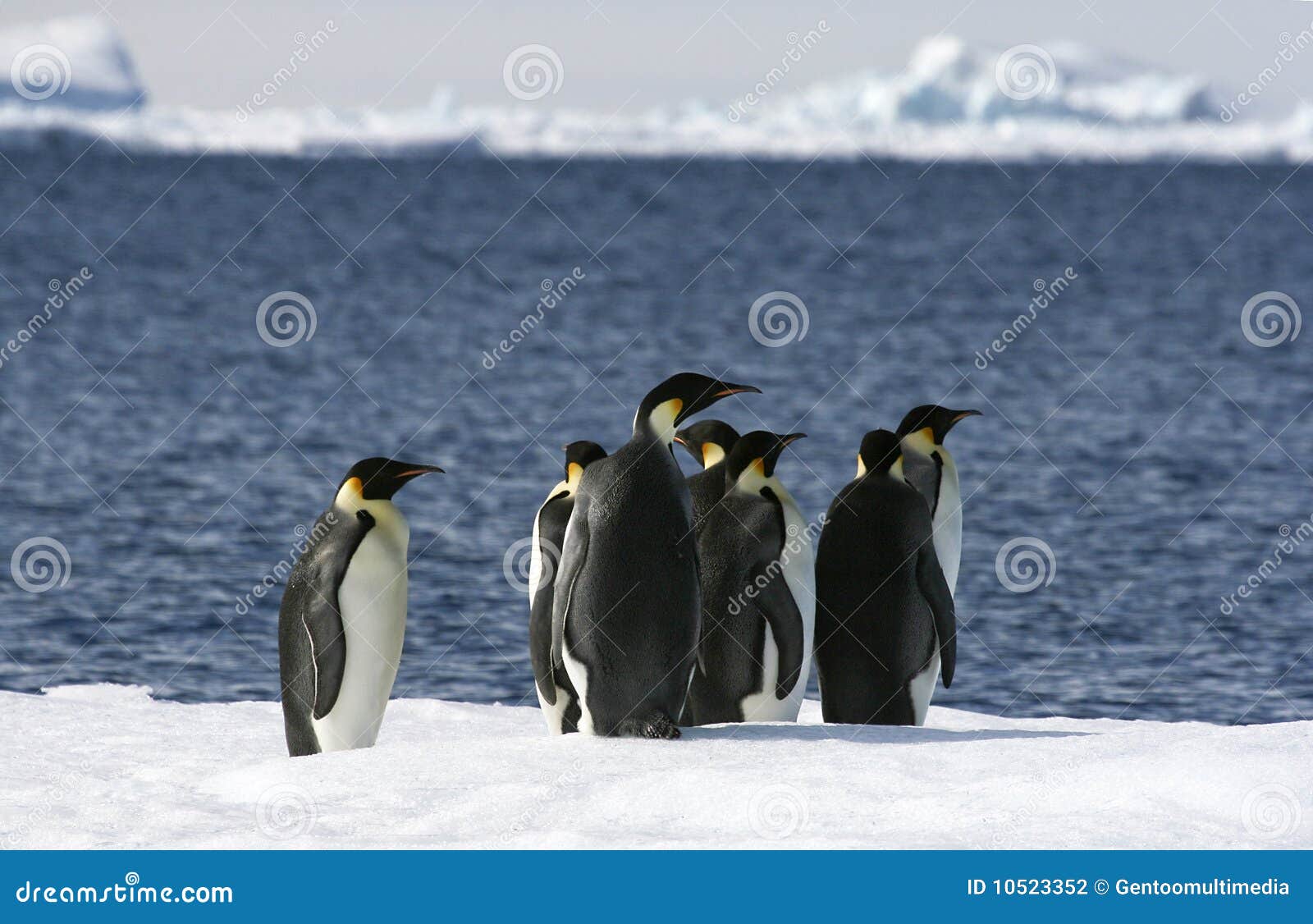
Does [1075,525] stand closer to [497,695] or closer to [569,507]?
[497,695]

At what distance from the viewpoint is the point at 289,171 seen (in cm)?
10119

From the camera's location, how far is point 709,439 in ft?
22.4

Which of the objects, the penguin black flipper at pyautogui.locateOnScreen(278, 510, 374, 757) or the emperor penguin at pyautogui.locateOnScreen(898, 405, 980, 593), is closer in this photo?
the penguin black flipper at pyautogui.locateOnScreen(278, 510, 374, 757)

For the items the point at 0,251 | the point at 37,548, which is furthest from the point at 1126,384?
the point at 0,251

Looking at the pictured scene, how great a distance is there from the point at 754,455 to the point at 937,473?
134 centimetres

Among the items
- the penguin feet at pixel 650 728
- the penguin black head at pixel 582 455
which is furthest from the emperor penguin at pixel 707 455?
the penguin feet at pixel 650 728

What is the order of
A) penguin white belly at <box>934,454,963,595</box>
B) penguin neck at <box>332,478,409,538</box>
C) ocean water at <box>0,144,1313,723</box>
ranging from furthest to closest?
ocean water at <box>0,144,1313,723</box> → penguin white belly at <box>934,454,963,595</box> → penguin neck at <box>332,478,409,538</box>

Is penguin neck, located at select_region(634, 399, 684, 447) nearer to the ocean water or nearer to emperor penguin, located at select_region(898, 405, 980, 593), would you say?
emperor penguin, located at select_region(898, 405, 980, 593)

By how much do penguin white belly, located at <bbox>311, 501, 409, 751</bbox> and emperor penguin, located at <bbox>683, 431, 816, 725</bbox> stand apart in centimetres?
124

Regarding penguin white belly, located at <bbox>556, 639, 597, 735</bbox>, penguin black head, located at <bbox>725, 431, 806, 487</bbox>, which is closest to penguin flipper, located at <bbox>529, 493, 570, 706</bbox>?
penguin white belly, located at <bbox>556, 639, 597, 735</bbox>

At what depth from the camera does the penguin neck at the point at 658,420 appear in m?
5.60

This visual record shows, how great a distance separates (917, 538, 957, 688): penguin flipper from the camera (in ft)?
21.1

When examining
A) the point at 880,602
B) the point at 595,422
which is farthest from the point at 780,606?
the point at 595,422

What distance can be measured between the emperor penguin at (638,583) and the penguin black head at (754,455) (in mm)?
580
